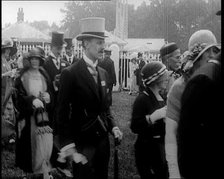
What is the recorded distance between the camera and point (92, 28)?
409 cm

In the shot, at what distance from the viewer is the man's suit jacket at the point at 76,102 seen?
3.63 m

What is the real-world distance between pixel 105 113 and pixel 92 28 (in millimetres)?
799

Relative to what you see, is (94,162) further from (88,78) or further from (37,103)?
(37,103)

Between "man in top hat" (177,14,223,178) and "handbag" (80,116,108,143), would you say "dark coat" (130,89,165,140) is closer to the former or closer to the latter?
"handbag" (80,116,108,143)

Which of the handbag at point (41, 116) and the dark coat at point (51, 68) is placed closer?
the handbag at point (41, 116)

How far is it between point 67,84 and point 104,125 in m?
0.48

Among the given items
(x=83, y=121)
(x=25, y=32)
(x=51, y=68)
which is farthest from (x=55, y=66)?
(x=25, y=32)

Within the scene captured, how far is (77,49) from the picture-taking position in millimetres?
19062

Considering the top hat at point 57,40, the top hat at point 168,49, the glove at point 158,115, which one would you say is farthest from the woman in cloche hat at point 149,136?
the top hat at point 57,40

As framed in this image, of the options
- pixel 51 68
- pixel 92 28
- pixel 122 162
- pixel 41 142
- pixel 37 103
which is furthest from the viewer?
pixel 122 162

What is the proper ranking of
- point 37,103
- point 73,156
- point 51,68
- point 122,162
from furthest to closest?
1. point 122,162
2. point 51,68
3. point 37,103
4. point 73,156

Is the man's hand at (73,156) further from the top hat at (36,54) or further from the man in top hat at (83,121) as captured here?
the top hat at (36,54)

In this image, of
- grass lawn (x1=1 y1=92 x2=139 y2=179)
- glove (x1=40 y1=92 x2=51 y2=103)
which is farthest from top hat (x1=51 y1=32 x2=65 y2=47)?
grass lawn (x1=1 y1=92 x2=139 y2=179)

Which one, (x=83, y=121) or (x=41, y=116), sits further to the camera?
(x=41, y=116)
